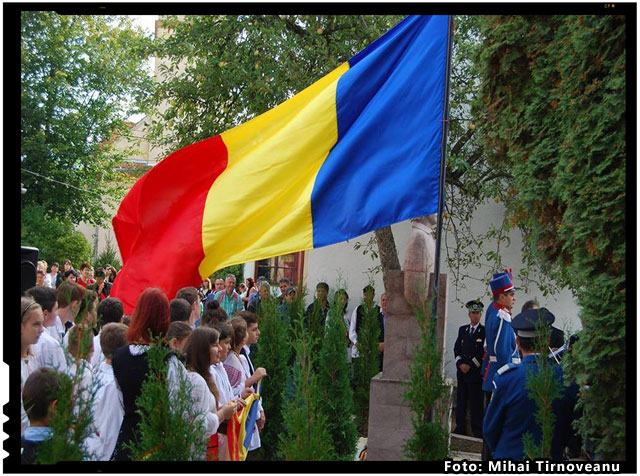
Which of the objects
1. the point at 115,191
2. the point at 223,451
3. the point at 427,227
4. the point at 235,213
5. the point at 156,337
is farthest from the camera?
the point at 115,191

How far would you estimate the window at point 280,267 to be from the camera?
23078mm

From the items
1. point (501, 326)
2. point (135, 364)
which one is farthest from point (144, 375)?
point (501, 326)

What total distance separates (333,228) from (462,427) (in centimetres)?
626

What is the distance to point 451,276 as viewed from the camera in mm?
17078

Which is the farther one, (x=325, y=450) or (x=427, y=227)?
(x=427, y=227)

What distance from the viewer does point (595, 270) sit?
507 centimetres

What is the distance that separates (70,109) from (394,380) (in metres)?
26.7

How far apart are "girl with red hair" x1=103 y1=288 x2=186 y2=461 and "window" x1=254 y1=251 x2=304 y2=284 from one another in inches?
670

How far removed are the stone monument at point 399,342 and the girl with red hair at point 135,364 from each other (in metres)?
2.26

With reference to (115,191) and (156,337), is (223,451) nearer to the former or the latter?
(156,337)

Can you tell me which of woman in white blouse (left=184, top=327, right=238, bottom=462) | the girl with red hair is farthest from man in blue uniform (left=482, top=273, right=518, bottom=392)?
the girl with red hair

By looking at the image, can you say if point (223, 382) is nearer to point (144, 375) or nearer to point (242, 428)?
point (242, 428)

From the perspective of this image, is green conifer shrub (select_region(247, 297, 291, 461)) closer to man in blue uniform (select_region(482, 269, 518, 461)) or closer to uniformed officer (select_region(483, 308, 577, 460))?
man in blue uniform (select_region(482, 269, 518, 461))

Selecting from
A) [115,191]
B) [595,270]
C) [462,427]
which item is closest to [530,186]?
[595,270]
